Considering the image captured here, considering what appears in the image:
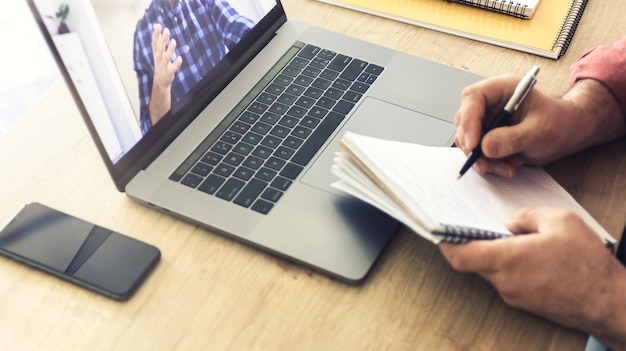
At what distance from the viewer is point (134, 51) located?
0.82 metres

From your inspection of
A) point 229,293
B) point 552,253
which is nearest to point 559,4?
point 552,253

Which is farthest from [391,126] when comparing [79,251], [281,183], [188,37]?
[79,251]

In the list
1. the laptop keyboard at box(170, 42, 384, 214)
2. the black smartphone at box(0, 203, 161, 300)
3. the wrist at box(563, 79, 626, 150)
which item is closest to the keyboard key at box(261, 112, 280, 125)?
the laptop keyboard at box(170, 42, 384, 214)

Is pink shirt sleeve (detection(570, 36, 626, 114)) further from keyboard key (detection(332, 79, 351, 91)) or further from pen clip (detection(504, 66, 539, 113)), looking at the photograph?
keyboard key (detection(332, 79, 351, 91))

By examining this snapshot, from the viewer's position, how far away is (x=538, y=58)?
1.04m

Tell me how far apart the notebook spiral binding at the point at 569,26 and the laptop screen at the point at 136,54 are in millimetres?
488

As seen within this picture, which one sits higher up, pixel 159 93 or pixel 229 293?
pixel 159 93

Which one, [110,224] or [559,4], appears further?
[559,4]

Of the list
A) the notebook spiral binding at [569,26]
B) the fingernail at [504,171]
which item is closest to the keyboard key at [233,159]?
the fingernail at [504,171]

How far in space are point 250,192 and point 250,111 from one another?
0.16 meters

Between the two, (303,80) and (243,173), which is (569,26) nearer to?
(303,80)

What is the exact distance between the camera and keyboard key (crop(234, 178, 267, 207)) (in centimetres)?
81

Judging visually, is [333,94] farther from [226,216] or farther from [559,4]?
[559,4]

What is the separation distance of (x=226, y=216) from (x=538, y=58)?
0.56 meters
